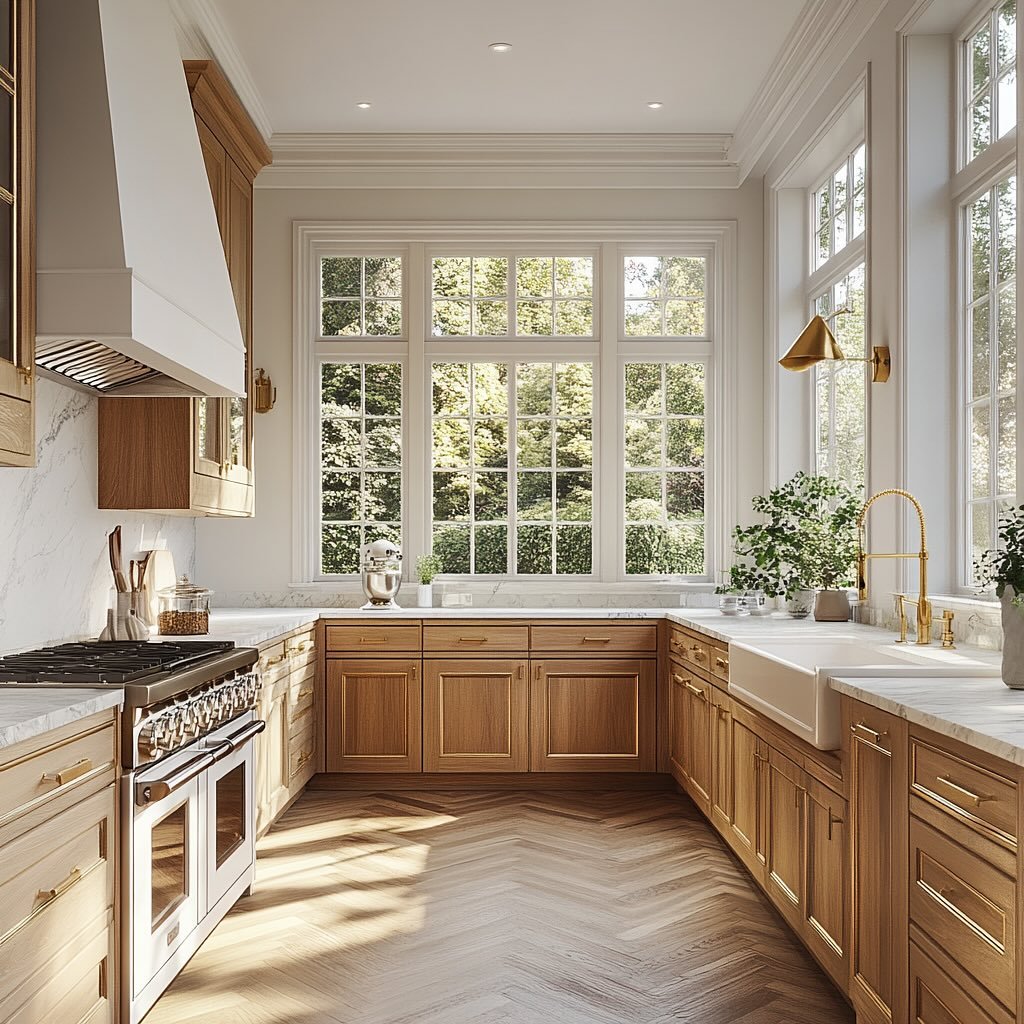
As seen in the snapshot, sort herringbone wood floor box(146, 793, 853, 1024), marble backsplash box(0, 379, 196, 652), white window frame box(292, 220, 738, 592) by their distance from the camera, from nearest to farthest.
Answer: herringbone wood floor box(146, 793, 853, 1024)
marble backsplash box(0, 379, 196, 652)
white window frame box(292, 220, 738, 592)

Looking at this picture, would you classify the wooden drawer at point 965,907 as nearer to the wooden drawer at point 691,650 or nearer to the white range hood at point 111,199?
the wooden drawer at point 691,650

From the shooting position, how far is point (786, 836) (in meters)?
3.02

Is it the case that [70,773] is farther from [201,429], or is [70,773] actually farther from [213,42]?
[213,42]

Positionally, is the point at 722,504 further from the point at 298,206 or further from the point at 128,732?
the point at 128,732

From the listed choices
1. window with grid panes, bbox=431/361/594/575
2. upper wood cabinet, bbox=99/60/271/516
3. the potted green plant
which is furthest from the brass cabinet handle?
window with grid panes, bbox=431/361/594/575

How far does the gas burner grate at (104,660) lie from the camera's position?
254cm

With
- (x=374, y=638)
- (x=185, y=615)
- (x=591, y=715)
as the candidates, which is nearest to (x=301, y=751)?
(x=374, y=638)

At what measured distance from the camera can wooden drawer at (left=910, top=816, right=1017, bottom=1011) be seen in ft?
5.52

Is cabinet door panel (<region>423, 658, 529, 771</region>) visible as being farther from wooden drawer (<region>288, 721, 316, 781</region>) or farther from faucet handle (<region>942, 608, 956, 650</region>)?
faucet handle (<region>942, 608, 956, 650</region>)

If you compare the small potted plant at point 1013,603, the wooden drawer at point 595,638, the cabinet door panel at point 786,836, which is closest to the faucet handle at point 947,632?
the cabinet door panel at point 786,836

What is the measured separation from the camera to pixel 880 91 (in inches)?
153

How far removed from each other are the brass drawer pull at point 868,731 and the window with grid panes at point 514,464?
3.22 metres

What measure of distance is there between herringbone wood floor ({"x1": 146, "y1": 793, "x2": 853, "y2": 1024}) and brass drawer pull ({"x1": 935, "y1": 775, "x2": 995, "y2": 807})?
3.32ft

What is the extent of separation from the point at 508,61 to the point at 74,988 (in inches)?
150
